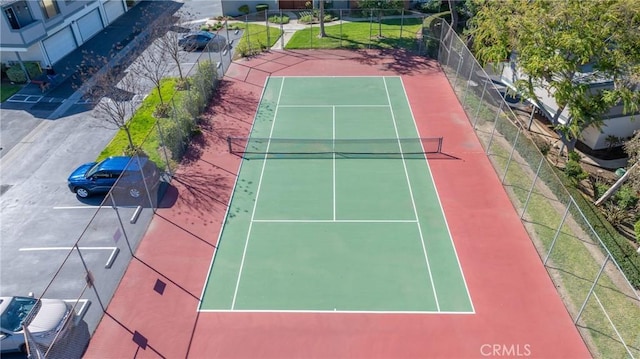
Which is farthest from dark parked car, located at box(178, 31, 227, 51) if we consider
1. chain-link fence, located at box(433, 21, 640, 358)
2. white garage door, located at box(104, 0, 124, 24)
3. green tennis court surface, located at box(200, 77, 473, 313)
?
chain-link fence, located at box(433, 21, 640, 358)

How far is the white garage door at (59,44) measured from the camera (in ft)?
103

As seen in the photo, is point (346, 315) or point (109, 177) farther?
point (109, 177)

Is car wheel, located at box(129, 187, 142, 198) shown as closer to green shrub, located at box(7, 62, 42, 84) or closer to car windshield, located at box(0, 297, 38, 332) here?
car windshield, located at box(0, 297, 38, 332)

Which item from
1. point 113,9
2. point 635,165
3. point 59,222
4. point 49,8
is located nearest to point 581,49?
point 635,165

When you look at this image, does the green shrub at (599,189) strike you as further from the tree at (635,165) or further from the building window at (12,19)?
the building window at (12,19)

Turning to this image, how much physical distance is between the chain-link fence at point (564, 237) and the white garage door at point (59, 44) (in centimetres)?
2776

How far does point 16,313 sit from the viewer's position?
14062 mm

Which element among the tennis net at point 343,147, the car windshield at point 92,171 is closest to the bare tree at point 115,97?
the car windshield at point 92,171

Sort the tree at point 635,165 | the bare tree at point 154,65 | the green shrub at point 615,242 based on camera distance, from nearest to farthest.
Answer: the green shrub at point 615,242
the tree at point 635,165
the bare tree at point 154,65

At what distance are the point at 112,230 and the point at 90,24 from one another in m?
25.7

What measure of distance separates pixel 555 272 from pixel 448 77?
16702 mm

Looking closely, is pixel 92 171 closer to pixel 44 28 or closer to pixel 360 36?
pixel 44 28

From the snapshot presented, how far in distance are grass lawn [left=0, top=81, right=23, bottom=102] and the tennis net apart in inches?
648

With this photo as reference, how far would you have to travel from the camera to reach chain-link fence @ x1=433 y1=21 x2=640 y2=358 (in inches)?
547
